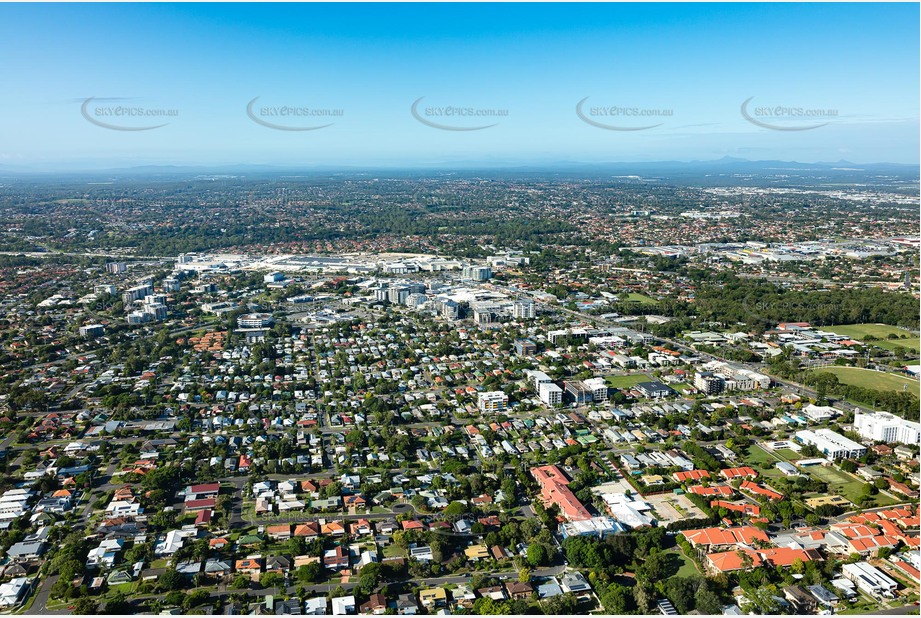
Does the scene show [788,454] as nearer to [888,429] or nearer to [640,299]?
[888,429]

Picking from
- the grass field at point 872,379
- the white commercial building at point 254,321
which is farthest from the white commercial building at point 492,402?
the white commercial building at point 254,321

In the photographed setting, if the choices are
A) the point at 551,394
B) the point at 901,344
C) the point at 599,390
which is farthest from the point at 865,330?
the point at 551,394

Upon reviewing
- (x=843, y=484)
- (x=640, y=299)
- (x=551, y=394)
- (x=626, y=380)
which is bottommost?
(x=640, y=299)

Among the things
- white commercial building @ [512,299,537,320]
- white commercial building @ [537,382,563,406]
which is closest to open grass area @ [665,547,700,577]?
white commercial building @ [537,382,563,406]

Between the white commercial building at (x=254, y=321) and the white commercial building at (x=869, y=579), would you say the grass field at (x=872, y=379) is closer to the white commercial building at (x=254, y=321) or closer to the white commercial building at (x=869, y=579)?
the white commercial building at (x=869, y=579)

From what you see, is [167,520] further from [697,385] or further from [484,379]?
[697,385]

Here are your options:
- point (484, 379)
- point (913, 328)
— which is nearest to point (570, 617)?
point (484, 379)

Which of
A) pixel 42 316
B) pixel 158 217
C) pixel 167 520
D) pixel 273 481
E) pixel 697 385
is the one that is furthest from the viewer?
pixel 158 217
